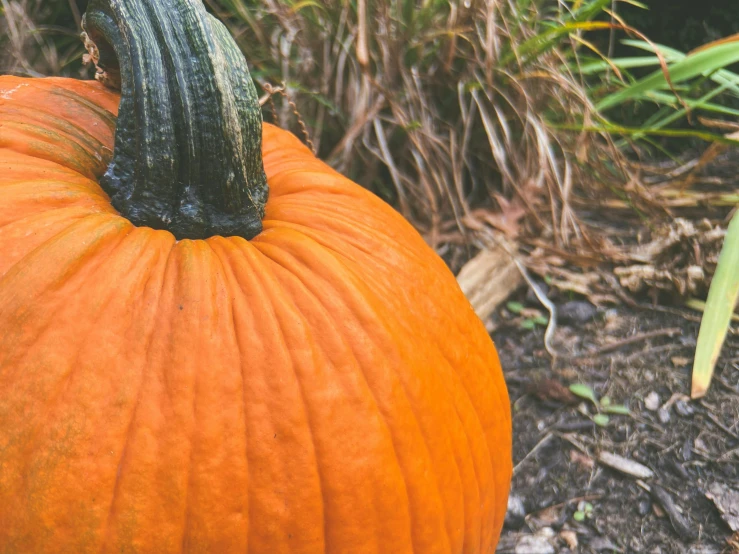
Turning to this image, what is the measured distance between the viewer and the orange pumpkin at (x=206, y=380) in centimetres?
104

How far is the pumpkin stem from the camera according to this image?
4.13 ft

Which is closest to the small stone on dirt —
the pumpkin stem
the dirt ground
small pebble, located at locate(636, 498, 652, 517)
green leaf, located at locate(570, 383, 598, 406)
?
the dirt ground

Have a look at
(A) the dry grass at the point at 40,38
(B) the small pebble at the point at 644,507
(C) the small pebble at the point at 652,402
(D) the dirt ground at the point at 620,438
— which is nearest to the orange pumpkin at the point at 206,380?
(D) the dirt ground at the point at 620,438

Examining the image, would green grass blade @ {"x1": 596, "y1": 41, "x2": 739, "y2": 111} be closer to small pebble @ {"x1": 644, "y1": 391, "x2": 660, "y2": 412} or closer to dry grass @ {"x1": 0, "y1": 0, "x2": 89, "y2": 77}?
small pebble @ {"x1": 644, "y1": 391, "x2": 660, "y2": 412}

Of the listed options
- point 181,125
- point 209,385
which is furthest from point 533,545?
point 181,125

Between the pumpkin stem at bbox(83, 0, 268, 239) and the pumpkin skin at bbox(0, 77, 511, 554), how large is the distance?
6 cm

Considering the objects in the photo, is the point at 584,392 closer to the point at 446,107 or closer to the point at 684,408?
the point at 684,408

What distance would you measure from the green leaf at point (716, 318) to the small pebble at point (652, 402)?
4.0 inches

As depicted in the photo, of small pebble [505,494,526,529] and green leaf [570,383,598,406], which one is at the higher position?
green leaf [570,383,598,406]

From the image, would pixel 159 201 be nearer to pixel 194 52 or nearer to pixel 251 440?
pixel 194 52

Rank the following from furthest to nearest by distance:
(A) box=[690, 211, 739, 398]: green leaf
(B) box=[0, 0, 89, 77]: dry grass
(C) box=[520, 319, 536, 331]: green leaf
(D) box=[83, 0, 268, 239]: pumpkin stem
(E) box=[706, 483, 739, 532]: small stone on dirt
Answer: (B) box=[0, 0, 89, 77]: dry grass < (C) box=[520, 319, 536, 331]: green leaf < (A) box=[690, 211, 739, 398]: green leaf < (E) box=[706, 483, 739, 532]: small stone on dirt < (D) box=[83, 0, 268, 239]: pumpkin stem

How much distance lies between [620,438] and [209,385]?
141cm

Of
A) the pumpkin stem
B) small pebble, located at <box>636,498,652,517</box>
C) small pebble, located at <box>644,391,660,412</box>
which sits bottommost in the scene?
small pebble, located at <box>636,498,652,517</box>

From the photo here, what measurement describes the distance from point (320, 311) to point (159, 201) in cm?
37
